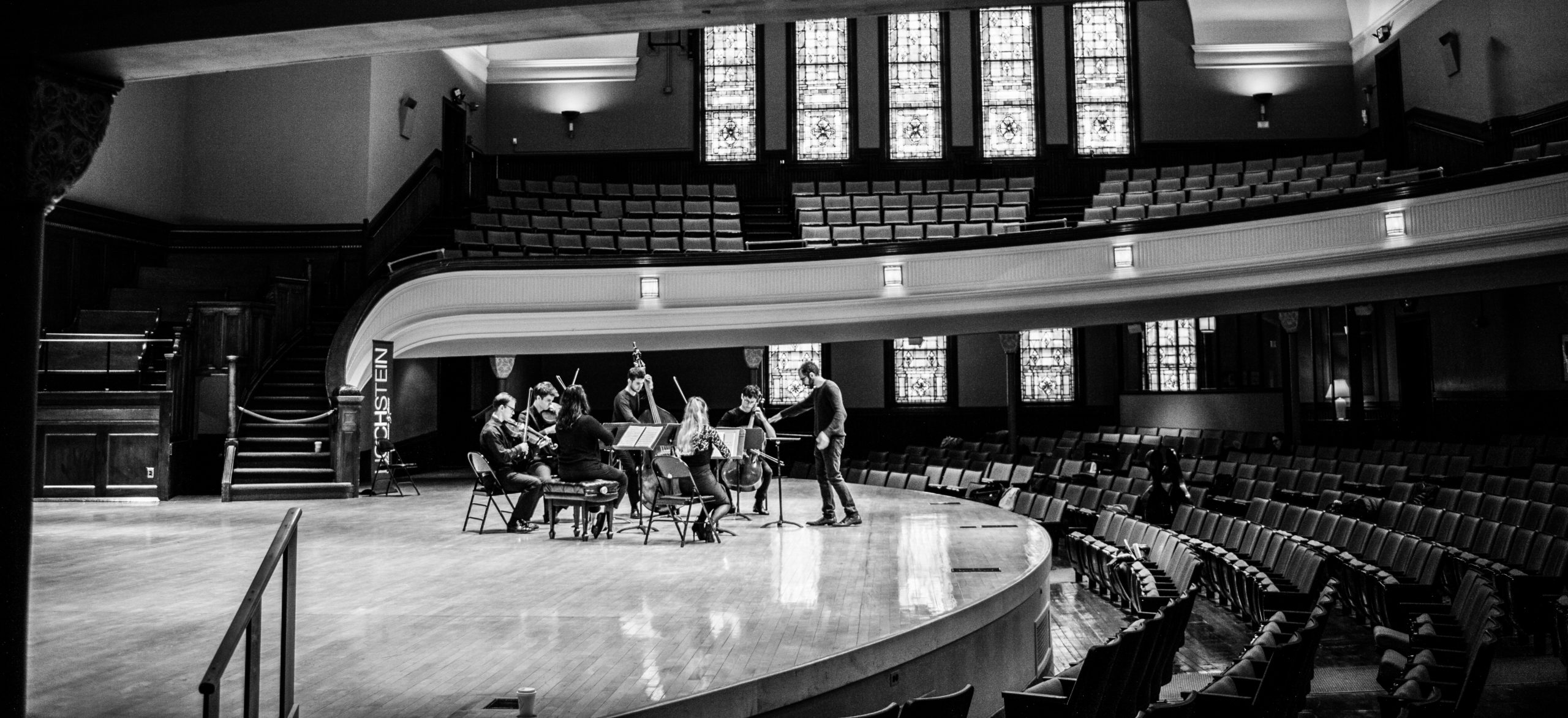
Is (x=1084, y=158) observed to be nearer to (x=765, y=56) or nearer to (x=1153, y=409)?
(x=1153, y=409)

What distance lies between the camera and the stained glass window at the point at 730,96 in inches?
816

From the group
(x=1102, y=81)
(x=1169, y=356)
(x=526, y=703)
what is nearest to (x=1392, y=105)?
(x=1102, y=81)

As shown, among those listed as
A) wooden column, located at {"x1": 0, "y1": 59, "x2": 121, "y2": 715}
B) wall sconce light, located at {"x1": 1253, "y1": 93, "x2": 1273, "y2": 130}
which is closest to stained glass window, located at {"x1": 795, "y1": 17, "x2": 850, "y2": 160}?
wall sconce light, located at {"x1": 1253, "y1": 93, "x2": 1273, "y2": 130}

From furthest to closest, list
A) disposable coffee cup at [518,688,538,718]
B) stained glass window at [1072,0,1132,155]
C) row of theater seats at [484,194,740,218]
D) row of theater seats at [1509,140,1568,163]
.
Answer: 1. stained glass window at [1072,0,1132,155]
2. row of theater seats at [484,194,740,218]
3. row of theater seats at [1509,140,1568,163]
4. disposable coffee cup at [518,688,538,718]

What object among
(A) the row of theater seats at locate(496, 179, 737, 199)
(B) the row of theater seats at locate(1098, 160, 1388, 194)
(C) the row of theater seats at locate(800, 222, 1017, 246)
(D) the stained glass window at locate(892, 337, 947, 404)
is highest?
(A) the row of theater seats at locate(496, 179, 737, 199)

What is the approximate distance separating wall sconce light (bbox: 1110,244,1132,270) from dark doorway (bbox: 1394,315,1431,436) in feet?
19.7

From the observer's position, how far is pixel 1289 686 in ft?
12.2

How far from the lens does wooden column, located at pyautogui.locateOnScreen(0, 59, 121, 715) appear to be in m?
3.03

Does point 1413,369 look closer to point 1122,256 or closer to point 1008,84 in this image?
point 1122,256

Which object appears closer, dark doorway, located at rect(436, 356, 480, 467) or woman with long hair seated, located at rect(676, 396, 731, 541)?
woman with long hair seated, located at rect(676, 396, 731, 541)

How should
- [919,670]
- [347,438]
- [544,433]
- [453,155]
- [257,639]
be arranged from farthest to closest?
[453,155]
[347,438]
[544,433]
[919,670]
[257,639]

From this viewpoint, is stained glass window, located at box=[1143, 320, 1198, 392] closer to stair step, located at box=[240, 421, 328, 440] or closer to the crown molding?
the crown molding

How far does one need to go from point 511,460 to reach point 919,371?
12.3 meters

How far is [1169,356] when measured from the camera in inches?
753
